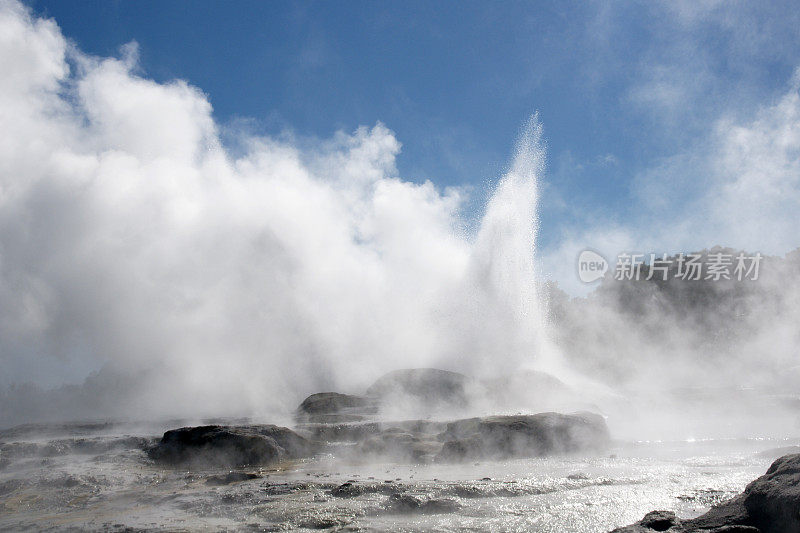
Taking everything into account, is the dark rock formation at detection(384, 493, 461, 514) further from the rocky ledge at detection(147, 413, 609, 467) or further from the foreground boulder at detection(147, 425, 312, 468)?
the foreground boulder at detection(147, 425, 312, 468)

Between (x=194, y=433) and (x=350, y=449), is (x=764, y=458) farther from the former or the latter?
(x=194, y=433)

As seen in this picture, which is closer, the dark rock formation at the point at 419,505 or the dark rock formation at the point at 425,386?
the dark rock formation at the point at 419,505

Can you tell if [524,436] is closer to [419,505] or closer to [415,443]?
[415,443]

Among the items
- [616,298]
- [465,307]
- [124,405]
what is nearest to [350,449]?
[465,307]

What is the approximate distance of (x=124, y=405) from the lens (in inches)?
859

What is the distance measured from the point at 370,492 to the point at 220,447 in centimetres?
397

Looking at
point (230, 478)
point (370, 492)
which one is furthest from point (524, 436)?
point (230, 478)

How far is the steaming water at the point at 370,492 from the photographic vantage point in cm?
492

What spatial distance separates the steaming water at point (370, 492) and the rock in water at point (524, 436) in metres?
0.52

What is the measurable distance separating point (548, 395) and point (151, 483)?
1278 cm

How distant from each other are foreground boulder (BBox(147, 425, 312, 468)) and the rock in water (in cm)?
300

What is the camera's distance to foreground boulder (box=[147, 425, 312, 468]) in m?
8.57

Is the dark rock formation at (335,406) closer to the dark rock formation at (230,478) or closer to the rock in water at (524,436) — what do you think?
the rock in water at (524,436)

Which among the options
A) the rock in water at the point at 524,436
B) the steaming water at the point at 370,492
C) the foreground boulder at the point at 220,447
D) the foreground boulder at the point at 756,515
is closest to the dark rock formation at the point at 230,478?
the steaming water at the point at 370,492
